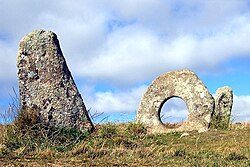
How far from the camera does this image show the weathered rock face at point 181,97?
1894cm

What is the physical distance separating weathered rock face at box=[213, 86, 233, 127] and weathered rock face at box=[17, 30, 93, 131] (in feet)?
40.4

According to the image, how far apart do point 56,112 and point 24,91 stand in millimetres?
870

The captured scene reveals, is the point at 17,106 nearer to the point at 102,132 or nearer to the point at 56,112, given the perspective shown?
the point at 56,112

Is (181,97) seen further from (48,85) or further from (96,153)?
(96,153)

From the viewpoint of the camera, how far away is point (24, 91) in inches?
430

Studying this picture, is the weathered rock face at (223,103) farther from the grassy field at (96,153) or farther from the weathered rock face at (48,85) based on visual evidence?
the weathered rock face at (48,85)

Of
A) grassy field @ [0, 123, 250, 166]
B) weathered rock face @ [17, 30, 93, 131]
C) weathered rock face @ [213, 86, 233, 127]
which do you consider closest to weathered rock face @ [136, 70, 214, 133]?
weathered rock face @ [213, 86, 233, 127]

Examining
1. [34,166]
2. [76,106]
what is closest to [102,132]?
[76,106]

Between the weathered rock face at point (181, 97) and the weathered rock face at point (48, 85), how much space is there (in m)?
7.85

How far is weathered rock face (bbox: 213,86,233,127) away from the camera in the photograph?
902 inches

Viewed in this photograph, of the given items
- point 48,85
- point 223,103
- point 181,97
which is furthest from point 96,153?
point 223,103

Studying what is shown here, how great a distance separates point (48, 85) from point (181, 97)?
9.61 m

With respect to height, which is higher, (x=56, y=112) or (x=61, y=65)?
(x=61, y=65)

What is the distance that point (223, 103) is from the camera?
24281mm
